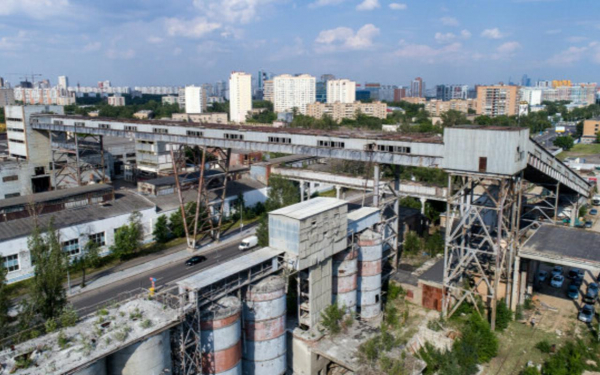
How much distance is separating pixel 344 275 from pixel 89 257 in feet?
70.1

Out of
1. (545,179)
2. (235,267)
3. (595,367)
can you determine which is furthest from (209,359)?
(545,179)

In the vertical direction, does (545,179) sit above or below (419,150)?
below

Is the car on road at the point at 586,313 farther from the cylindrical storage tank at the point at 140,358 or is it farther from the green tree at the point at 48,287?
the green tree at the point at 48,287

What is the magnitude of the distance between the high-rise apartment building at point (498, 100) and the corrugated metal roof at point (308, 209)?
16245cm

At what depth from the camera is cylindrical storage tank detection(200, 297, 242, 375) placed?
20.7 metres

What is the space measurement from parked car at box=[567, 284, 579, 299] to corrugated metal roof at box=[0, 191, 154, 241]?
121 ft

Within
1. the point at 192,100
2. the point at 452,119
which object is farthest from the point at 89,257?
the point at 192,100

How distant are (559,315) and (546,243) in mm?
4999

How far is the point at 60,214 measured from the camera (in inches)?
1608

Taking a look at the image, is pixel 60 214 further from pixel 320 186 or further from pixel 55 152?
pixel 320 186

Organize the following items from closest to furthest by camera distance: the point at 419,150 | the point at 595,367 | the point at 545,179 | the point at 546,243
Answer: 1. the point at 595,367
2. the point at 419,150
3. the point at 546,243
4. the point at 545,179

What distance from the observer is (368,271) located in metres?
30.9

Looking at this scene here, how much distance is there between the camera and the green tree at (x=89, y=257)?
37.1m

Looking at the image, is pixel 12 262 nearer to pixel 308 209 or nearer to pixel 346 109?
pixel 308 209
